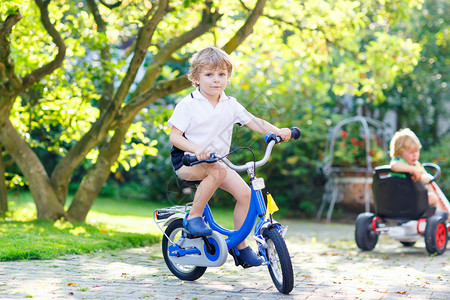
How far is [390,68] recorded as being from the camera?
9.14 meters

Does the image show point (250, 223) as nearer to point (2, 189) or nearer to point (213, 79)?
point (213, 79)

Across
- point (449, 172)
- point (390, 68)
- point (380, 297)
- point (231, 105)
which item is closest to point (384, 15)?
point (390, 68)

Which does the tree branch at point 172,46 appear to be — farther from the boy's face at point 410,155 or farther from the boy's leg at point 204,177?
the boy's leg at point 204,177

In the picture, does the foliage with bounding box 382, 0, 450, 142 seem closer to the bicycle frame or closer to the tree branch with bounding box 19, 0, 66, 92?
the tree branch with bounding box 19, 0, 66, 92

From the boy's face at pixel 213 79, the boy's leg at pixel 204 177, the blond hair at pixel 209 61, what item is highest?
the blond hair at pixel 209 61

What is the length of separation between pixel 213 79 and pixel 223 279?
1.47m

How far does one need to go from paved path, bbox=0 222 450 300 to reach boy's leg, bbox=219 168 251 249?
45 centimetres

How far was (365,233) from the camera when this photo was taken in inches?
257

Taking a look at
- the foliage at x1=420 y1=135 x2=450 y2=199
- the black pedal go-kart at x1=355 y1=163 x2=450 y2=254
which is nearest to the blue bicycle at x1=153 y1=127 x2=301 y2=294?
the black pedal go-kart at x1=355 y1=163 x2=450 y2=254

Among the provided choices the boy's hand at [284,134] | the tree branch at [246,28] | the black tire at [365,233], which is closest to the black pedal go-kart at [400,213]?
the black tire at [365,233]

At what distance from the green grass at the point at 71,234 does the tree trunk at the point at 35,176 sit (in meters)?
0.19

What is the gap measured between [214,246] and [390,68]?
5.90 meters

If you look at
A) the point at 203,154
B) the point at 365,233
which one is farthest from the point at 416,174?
the point at 203,154

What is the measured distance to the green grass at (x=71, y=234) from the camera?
5.12 meters
